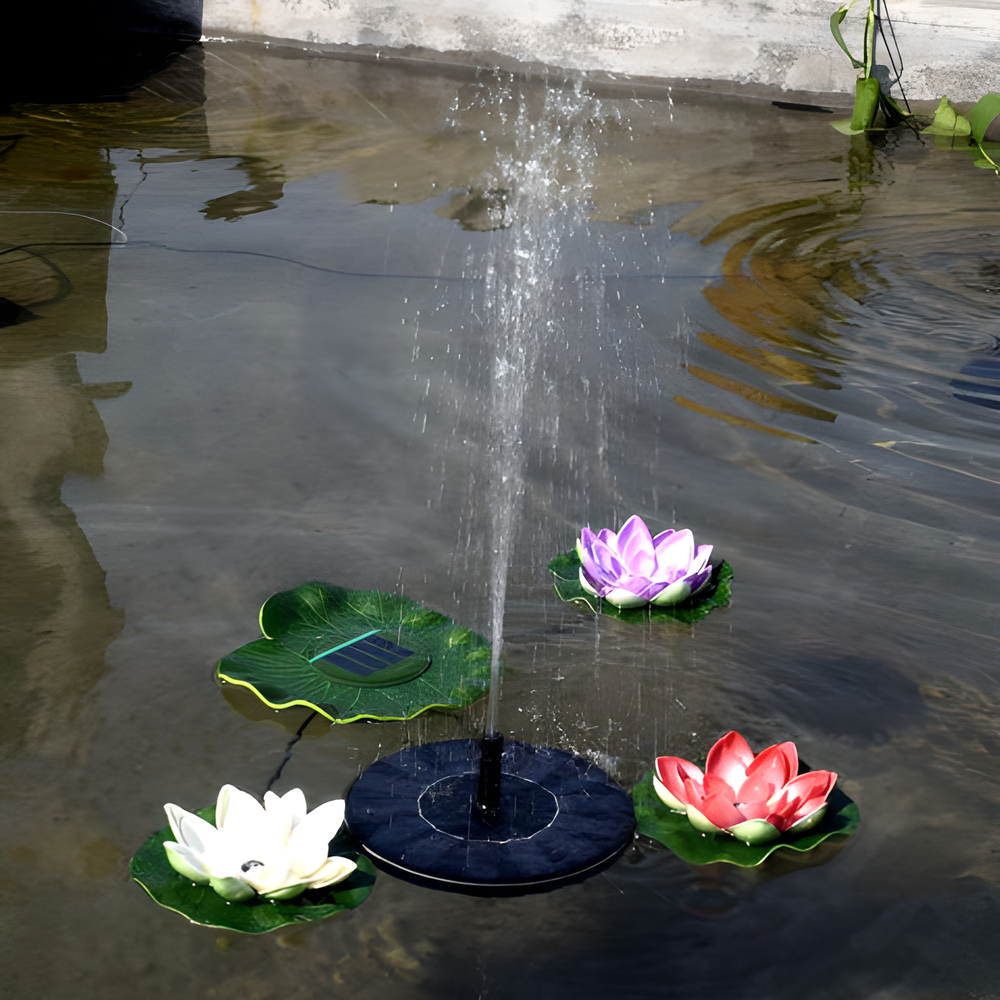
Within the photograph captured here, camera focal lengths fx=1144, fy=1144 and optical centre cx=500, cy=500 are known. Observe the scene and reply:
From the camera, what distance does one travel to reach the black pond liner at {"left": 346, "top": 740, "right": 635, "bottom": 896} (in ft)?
6.82

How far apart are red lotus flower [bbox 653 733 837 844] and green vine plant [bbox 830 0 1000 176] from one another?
6.93 m

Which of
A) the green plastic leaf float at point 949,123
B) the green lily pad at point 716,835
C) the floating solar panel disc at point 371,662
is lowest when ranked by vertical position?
the green lily pad at point 716,835

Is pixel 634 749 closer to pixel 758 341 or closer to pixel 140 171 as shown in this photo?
pixel 758 341

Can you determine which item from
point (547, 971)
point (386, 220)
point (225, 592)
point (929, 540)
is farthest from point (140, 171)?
point (547, 971)

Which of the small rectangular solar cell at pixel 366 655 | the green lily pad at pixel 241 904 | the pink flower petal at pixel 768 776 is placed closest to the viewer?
the green lily pad at pixel 241 904

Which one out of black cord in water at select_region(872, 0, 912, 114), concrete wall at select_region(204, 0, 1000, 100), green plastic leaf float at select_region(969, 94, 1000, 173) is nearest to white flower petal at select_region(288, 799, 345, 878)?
green plastic leaf float at select_region(969, 94, 1000, 173)

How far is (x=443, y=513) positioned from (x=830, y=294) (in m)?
2.65

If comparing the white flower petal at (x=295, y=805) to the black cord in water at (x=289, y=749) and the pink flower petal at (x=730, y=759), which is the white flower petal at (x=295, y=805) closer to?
the black cord in water at (x=289, y=749)

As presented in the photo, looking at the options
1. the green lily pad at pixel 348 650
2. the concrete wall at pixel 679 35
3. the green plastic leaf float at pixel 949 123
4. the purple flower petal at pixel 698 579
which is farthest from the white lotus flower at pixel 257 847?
the concrete wall at pixel 679 35

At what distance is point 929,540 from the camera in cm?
326

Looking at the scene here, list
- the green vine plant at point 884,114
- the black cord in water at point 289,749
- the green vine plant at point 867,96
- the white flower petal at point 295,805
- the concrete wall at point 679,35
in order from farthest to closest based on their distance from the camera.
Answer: the concrete wall at point 679,35 < the green vine plant at point 867,96 < the green vine plant at point 884,114 < the black cord in water at point 289,749 < the white flower petal at point 295,805

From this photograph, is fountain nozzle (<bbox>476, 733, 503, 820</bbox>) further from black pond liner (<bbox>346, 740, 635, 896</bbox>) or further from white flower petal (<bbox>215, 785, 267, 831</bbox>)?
white flower petal (<bbox>215, 785, 267, 831</bbox>)

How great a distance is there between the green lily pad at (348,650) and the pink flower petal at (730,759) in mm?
593

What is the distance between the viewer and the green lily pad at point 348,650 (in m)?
2.54
